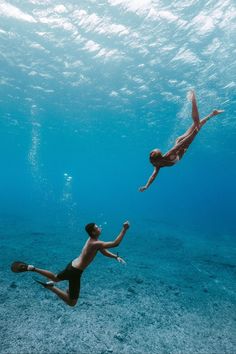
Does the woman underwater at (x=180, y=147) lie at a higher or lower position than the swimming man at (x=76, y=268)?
higher

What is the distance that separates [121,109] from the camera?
30.1 metres

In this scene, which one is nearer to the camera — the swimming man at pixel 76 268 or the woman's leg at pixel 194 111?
the woman's leg at pixel 194 111

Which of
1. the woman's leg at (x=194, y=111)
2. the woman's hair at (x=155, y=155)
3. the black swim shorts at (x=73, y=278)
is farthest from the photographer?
the black swim shorts at (x=73, y=278)

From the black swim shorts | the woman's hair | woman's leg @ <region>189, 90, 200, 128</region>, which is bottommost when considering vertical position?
the black swim shorts

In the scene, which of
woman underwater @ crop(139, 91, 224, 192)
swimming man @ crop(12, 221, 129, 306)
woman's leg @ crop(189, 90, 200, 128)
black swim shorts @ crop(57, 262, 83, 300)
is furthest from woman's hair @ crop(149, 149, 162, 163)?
black swim shorts @ crop(57, 262, 83, 300)

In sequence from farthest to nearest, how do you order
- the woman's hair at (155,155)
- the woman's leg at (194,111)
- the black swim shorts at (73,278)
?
1. the black swim shorts at (73,278)
2. the woman's hair at (155,155)
3. the woman's leg at (194,111)

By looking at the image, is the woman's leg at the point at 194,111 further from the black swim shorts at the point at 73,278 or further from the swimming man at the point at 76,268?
the black swim shorts at the point at 73,278

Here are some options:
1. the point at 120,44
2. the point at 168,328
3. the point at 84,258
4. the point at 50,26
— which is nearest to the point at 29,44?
the point at 50,26

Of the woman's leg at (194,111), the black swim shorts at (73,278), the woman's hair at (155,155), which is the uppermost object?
the woman's leg at (194,111)

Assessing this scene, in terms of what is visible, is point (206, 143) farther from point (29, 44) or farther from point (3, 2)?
point (3, 2)

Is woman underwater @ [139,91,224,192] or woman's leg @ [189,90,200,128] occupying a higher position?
woman's leg @ [189,90,200,128]

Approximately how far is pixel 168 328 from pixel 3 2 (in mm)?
18244

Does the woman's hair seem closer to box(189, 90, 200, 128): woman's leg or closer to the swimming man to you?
box(189, 90, 200, 128): woman's leg

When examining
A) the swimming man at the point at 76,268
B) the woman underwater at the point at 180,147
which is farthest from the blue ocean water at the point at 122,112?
the woman underwater at the point at 180,147
